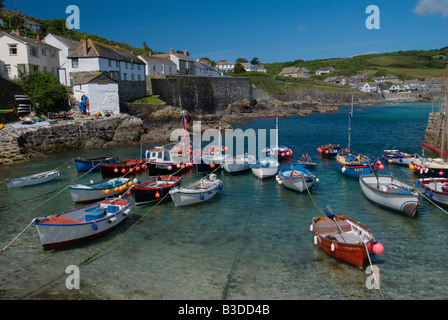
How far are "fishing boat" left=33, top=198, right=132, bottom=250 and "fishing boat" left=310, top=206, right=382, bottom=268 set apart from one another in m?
8.85

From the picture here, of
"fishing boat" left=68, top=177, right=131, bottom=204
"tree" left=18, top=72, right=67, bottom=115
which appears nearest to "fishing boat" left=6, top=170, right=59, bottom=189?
"fishing boat" left=68, top=177, right=131, bottom=204

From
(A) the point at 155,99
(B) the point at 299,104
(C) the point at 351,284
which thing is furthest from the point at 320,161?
(B) the point at 299,104

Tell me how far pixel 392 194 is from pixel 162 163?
14799mm

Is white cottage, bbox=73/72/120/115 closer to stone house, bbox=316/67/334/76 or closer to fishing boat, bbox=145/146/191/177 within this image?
fishing boat, bbox=145/146/191/177

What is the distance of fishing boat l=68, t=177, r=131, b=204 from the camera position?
18672mm

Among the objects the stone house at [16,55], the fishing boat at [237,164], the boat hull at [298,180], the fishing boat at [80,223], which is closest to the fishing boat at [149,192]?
the fishing boat at [80,223]

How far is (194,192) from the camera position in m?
18.7

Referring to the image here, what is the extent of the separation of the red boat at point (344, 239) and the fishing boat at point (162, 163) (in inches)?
501

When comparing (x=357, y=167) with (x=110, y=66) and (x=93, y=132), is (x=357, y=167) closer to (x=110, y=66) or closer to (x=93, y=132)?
(x=93, y=132)

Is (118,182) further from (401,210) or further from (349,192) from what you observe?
(401,210)

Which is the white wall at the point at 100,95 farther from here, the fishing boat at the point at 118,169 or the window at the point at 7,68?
the fishing boat at the point at 118,169

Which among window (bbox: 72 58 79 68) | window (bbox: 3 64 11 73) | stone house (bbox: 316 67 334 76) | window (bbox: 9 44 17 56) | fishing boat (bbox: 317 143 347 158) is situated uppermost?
stone house (bbox: 316 67 334 76)

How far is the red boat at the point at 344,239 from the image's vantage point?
459 inches

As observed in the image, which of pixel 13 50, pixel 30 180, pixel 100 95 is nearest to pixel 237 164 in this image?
pixel 30 180
